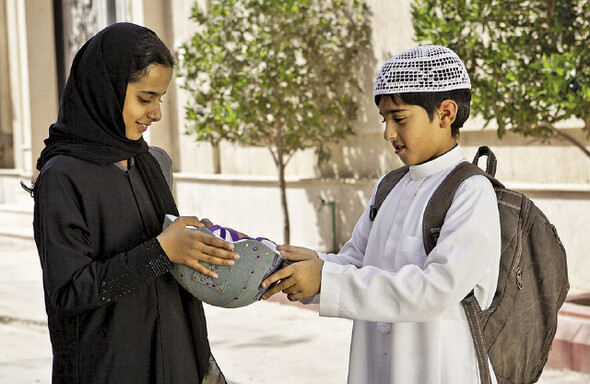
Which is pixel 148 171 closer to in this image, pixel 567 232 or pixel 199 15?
pixel 567 232

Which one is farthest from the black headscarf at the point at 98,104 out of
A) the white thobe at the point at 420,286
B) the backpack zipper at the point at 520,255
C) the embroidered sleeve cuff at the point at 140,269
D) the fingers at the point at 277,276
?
the backpack zipper at the point at 520,255

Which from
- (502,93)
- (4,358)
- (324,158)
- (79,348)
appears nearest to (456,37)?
(502,93)

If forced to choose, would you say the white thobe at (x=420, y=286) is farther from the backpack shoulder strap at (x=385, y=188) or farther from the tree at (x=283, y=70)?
the tree at (x=283, y=70)

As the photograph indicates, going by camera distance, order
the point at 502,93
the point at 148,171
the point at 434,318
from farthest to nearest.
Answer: the point at 502,93 → the point at 148,171 → the point at 434,318

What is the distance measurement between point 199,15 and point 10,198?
9.56m

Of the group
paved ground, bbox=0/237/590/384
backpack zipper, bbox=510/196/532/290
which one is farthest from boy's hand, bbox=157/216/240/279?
paved ground, bbox=0/237/590/384

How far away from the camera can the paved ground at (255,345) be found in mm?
5172

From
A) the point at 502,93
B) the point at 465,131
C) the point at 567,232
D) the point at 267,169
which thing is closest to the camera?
the point at 502,93

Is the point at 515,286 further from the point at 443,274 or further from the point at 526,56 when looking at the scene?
the point at 526,56

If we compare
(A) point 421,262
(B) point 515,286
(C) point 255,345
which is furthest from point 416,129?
(C) point 255,345

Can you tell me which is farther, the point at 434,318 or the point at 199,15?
the point at 199,15

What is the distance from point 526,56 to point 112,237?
13.8 feet

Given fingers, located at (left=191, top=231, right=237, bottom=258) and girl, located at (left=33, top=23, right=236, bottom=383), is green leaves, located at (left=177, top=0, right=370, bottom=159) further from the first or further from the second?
fingers, located at (left=191, top=231, right=237, bottom=258)

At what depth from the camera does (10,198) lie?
1667 centimetres
